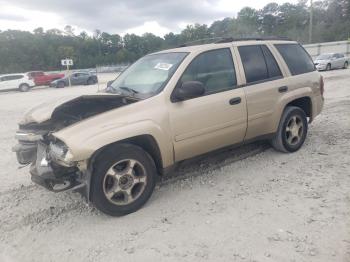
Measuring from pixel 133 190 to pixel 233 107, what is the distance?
5.62ft

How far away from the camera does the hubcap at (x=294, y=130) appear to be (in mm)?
5422

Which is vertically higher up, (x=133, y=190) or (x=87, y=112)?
(x=87, y=112)

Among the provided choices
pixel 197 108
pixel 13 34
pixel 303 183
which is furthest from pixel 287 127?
pixel 13 34

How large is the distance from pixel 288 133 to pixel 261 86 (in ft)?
3.46

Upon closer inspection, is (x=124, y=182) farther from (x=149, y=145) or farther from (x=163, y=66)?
(x=163, y=66)

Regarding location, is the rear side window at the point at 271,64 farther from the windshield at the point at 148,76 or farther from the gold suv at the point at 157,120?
the windshield at the point at 148,76

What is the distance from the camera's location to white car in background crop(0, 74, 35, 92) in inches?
1128

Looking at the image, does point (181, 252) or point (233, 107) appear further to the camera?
point (233, 107)

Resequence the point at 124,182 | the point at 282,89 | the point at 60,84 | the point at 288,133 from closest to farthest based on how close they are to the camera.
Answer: the point at 124,182, the point at 282,89, the point at 288,133, the point at 60,84

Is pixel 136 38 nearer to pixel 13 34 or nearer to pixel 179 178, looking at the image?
pixel 13 34

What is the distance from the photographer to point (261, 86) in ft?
16.0

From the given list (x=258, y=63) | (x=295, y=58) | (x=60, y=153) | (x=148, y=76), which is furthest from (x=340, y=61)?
(x=60, y=153)

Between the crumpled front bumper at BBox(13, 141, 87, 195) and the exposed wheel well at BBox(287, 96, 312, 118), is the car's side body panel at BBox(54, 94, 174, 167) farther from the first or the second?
the exposed wheel well at BBox(287, 96, 312, 118)

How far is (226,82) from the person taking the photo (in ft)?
15.0
